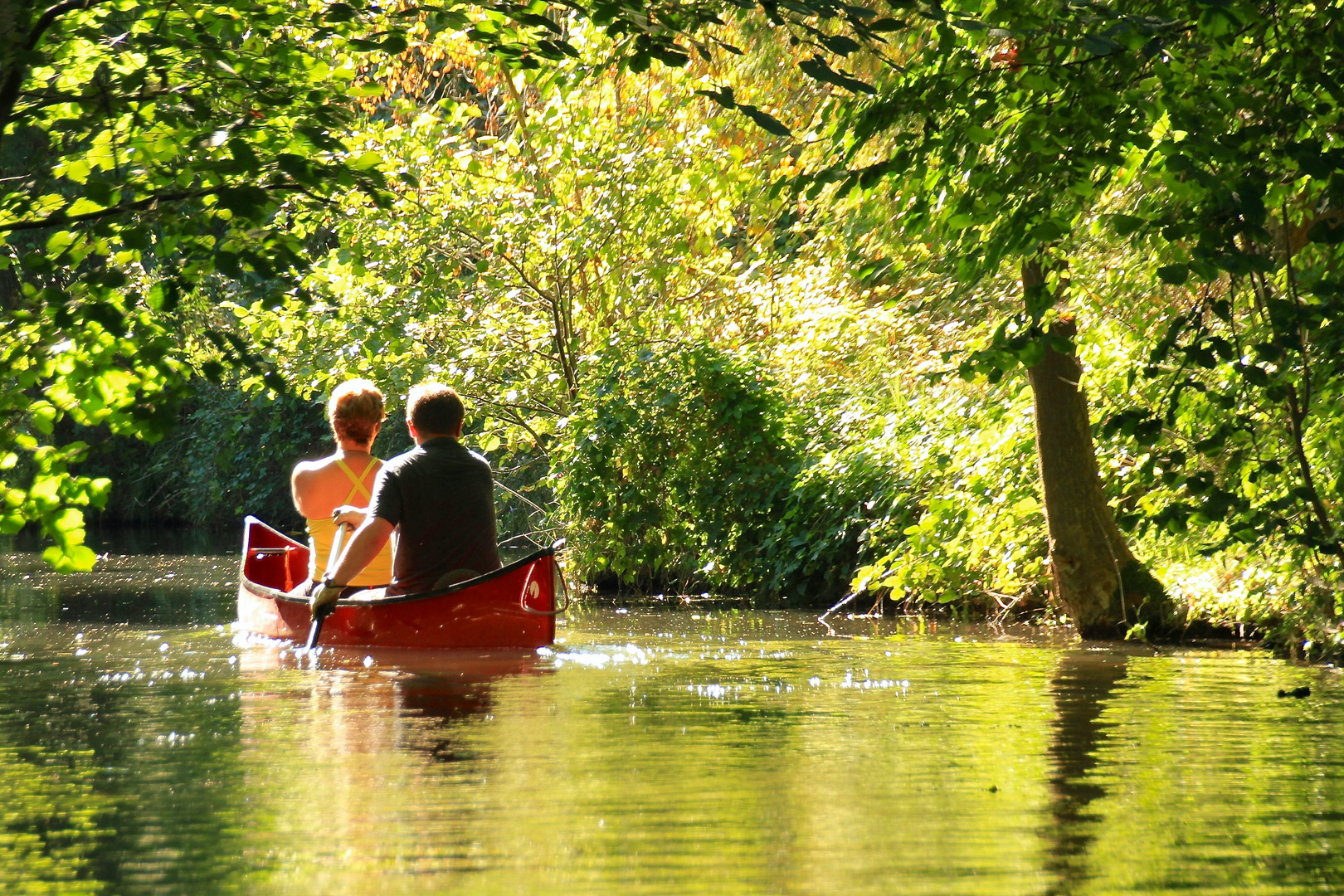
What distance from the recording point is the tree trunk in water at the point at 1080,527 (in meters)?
9.61

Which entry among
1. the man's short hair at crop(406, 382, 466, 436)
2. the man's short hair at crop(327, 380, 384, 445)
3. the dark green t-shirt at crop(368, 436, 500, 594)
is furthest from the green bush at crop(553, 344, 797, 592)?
the man's short hair at crop(406, 382, 466, 436)

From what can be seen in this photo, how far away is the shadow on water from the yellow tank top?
4.15 metres

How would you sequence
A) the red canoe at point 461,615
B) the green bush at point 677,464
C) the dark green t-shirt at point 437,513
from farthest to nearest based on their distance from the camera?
1. the green bush at point 677,464
2. the red canoe at point 461,615
3. the dark green t-shirt at point 437,513

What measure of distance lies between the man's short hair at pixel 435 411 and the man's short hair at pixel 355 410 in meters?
0.71

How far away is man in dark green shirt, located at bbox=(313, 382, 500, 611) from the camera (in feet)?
27.9

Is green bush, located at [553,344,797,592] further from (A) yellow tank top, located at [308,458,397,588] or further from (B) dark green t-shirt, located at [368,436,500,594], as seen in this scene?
(B) dark green t-shirt, located at [368,436,500,594]

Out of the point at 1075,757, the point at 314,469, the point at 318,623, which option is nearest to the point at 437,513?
the point at 318,623

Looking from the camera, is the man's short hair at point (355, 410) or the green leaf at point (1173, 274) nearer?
the green leaf at point (1173, 274)

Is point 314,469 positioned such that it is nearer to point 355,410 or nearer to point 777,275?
point 355,410

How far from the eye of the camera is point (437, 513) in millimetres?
8656

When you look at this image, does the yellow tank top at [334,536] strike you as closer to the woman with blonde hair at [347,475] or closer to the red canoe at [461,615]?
the woman with blonde hair at [347,475]

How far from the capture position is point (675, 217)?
50.3 feet

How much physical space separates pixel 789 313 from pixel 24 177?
11.7 metres

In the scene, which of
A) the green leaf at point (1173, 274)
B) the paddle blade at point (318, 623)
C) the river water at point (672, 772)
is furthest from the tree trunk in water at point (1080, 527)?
the paddle blade at point (318, 623)
